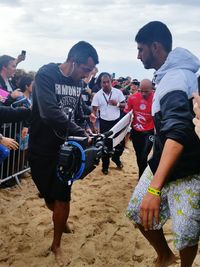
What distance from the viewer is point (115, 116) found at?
714cm

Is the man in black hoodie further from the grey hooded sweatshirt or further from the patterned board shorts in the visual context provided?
the patterned board shorts

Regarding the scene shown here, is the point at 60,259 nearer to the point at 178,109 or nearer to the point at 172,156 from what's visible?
the point at 172,156

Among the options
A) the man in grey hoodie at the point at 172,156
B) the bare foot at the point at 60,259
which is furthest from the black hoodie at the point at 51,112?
the bare foot at the point at 60,259

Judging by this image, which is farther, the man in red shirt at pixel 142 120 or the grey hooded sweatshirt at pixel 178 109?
the man in red shirt at pixel 142 120

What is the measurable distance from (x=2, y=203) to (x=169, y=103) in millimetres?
3206

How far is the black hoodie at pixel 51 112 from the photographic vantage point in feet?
10.3

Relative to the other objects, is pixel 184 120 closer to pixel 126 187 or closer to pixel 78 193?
pixel 78 193

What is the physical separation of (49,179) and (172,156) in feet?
4.98

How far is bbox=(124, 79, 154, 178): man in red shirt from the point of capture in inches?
240

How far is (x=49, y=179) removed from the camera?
132 inches

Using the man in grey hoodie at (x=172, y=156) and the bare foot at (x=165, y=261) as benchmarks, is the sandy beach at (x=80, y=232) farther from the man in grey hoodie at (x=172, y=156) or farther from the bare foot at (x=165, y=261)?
the man in grey hoodie at (x=172, y=156)

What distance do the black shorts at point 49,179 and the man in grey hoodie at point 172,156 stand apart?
2.42ft

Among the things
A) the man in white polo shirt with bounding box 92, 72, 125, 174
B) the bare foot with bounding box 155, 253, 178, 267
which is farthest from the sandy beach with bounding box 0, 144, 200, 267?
the man in white polo shirt with bounding box 92, 72, 125, 174

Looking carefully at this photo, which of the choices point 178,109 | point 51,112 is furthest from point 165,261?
point 51,112
